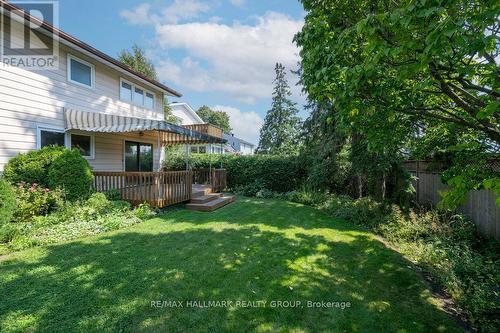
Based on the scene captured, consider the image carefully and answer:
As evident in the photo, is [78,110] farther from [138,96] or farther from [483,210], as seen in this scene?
[483,210]

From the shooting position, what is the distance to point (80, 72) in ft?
30.3

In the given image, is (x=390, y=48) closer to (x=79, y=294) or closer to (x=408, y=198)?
(x=79, y=294)

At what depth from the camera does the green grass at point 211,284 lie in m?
2.99

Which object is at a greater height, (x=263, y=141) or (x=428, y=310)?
(x=263, y=141)

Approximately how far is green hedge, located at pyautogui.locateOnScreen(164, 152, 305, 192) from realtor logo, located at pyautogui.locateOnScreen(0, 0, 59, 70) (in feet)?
26.0

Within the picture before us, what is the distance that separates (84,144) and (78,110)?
4.30 ft

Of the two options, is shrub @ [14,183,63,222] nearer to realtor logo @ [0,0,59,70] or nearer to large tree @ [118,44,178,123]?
realtor logo @ [0,0,59,70]

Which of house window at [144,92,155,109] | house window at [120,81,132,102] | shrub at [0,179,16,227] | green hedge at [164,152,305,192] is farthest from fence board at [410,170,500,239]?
house window at [144,92,155,109]

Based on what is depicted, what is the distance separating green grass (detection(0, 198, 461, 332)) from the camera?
9.82 feet

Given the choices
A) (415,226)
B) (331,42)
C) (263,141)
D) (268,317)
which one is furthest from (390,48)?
(263,141)

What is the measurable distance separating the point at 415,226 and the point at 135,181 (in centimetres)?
843

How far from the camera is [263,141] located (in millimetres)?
29828

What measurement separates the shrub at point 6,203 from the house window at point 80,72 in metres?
4.75

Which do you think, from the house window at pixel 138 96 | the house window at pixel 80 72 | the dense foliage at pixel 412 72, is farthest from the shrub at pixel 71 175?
the dense foliage at pixel 412 72
